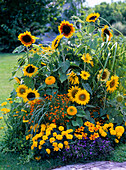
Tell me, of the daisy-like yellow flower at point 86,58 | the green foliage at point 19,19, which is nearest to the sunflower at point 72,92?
the daisy-like yellow flower at point 86,58

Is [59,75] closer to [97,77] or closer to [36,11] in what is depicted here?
[97,77]

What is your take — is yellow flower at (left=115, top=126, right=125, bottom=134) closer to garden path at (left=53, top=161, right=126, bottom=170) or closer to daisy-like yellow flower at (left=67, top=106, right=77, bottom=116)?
garden path at (left=53, top=161, right=126, bottom=170)

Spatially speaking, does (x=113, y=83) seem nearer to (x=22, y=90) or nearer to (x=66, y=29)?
(x=66, y=29)

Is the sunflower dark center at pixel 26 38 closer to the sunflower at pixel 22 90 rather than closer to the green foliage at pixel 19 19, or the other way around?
the sunflower at pixel 22 90

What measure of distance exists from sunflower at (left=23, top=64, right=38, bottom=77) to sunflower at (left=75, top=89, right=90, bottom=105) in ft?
2.02

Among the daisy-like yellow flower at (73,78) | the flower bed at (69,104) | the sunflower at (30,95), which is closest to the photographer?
the flower bed at (69,104)

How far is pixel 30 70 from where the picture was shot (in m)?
3.11

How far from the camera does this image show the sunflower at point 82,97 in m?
2.87

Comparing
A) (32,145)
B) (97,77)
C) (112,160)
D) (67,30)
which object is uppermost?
(67,30)

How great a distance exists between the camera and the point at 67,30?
3.04 m

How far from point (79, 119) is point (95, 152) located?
440 mm

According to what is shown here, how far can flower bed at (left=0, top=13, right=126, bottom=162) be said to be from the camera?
2611 mm

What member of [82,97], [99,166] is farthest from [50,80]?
[99,166]

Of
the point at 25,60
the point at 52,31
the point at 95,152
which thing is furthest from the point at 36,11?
the point at 95,152
